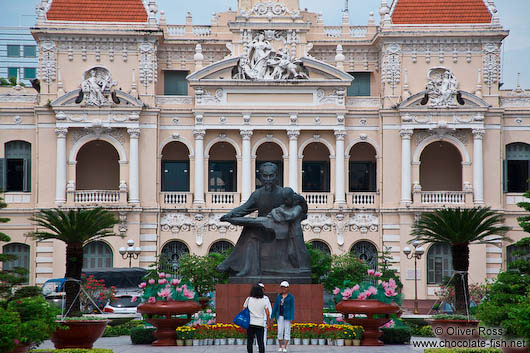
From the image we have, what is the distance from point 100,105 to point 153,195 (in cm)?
597

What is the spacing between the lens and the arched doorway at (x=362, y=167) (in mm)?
61500

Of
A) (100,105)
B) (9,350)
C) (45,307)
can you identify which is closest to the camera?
(9,350)

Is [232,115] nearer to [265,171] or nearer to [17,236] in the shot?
[17,236]

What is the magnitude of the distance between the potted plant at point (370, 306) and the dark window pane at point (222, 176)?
29806mm

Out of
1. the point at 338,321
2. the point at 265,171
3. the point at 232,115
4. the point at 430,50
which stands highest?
the point at 430,50

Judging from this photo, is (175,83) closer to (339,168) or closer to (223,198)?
(223,198)

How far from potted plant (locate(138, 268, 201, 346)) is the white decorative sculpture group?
27994 mm

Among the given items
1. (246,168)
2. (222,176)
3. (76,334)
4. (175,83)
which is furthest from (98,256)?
(76,334)

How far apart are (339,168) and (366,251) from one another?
16.7ft

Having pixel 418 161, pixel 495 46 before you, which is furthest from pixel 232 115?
pixel 495 46

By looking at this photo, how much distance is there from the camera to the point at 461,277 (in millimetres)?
37656

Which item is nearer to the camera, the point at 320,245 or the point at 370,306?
the point at 370,306

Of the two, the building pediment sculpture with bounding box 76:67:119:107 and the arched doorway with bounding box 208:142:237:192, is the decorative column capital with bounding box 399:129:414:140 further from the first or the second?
the building pediment sculpture with bounding box 76:67:119:107

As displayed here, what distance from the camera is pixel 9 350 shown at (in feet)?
71.6
